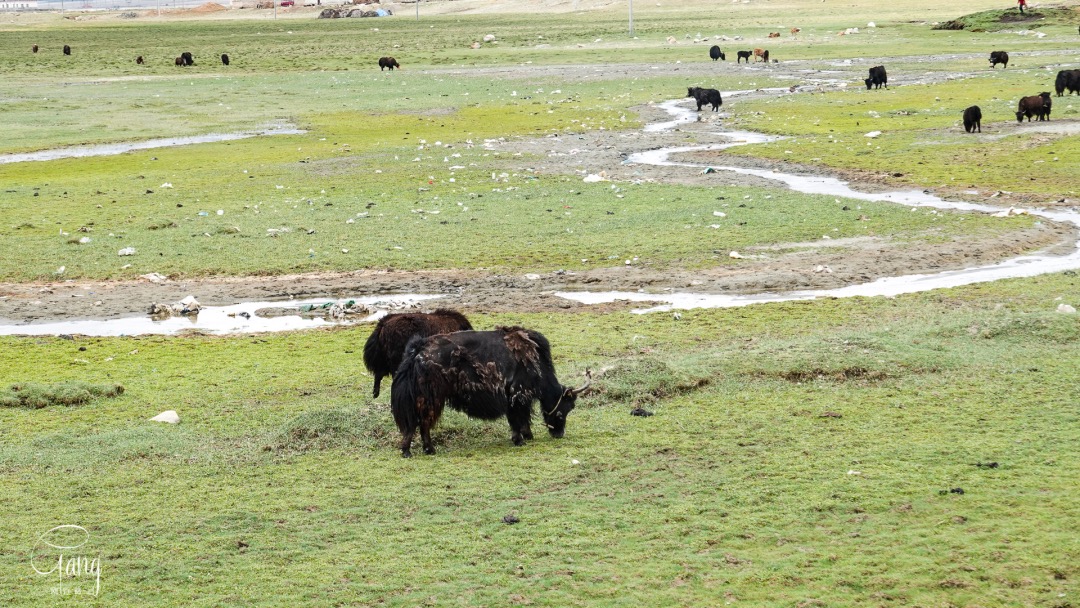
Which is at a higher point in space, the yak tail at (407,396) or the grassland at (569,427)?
the yak tail at (407,396)

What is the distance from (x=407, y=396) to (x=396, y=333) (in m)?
1.74

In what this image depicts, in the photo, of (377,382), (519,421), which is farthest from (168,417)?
(519,421)

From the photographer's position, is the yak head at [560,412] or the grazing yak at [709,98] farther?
the grazing yak at [709,98]

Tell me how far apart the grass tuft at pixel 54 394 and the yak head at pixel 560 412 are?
489 centimetres

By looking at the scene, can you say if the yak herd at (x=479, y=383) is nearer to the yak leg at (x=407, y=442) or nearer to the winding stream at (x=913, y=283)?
the yak leg at (x=407, y=442)

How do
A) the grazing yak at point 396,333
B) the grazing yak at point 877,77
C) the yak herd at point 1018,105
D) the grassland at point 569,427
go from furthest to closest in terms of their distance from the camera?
the grazing yak at point 877,77
the yak herd at point 1018,105
the grazing yak at point 396,333
the grassland at point 569,427

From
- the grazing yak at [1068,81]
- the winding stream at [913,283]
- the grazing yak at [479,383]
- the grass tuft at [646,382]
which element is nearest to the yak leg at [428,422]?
the grazing yak at [479,383]

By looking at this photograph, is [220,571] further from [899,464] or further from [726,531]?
[899,464]

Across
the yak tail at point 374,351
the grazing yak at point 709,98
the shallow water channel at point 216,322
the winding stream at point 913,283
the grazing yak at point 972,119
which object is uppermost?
the grazing yak at point 709,98

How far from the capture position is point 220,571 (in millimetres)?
7531

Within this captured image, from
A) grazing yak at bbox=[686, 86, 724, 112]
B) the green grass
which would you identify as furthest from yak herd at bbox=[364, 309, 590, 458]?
grazing yak at bbox=[686, 86, 724, 112]

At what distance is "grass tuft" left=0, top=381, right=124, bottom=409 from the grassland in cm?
6

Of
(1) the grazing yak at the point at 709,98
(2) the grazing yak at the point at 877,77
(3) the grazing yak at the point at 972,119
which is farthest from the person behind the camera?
(2) the grazing yak at the point at 877,77

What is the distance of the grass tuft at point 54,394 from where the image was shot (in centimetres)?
1190
